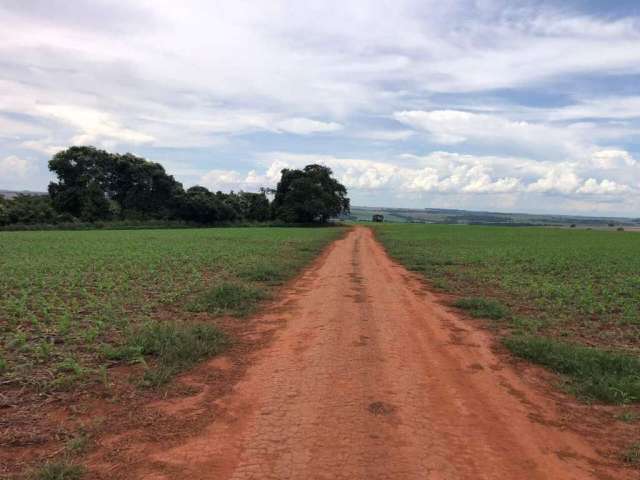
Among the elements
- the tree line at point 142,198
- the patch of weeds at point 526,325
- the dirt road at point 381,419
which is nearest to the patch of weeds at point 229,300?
the dirt road at point 381,419

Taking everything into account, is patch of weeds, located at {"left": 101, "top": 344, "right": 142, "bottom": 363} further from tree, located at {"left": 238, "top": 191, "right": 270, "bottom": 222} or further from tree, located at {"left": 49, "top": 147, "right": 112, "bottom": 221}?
tree, located at {"left": 238, "top": 191, "right": 270, "bottom": 222}

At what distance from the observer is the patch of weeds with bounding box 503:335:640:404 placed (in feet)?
19.5

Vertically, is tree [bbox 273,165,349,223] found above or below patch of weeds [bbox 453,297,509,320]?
above

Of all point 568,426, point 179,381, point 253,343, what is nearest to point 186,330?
point 253,343

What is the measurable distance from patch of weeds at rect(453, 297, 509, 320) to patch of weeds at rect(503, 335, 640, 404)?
2.06 metres

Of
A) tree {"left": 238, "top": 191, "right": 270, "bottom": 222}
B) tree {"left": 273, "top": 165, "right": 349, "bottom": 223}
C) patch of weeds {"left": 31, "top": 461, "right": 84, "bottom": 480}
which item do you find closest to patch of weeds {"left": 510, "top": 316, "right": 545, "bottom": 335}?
patch of weeds {"left": 31, "top": 461, "right": 84, "bottom": 480}

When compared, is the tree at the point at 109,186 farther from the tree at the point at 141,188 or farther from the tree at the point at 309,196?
the tree at the point at 309,196

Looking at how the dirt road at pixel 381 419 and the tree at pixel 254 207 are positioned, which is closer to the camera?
the dirt road at pixel 381 419

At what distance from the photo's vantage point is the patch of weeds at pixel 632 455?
14.1 feet

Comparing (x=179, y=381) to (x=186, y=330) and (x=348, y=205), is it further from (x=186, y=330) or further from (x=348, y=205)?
(x=348, y=205)

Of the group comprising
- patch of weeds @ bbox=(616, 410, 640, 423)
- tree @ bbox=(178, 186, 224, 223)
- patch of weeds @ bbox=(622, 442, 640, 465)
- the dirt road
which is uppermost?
tree @ bbox=(178, 186, 224, 223)

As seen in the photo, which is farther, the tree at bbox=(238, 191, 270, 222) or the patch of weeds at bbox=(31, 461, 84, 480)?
the tree at bbox=(238, 191, 270, 222)

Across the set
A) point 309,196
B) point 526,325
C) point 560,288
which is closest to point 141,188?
point 309,196

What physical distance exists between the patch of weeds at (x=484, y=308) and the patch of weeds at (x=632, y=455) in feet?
19.4
